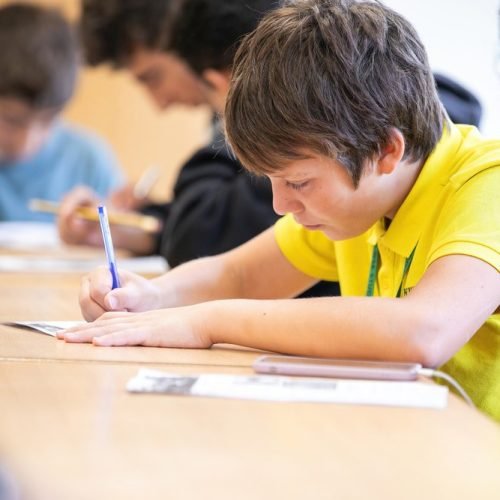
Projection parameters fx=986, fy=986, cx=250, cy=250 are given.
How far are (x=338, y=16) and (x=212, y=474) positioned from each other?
62cm

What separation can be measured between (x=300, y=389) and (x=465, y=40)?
62.1 inches

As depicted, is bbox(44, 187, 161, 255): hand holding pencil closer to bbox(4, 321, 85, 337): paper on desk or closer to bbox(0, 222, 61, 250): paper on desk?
bbox(0, 222, 61, 250): paper on desk

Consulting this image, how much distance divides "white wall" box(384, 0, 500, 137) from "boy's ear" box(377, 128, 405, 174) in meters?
1.13

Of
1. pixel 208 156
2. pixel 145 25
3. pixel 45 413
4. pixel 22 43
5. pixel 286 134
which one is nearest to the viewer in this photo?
pixel 45 413

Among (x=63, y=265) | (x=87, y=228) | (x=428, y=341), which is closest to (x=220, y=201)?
(x=63, y=265)

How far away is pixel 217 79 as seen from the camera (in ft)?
6.38

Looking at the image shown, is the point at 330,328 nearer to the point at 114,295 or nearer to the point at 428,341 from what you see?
the point at 428,341

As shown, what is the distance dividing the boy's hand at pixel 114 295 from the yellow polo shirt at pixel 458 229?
10.8 inches

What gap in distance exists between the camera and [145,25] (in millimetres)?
2412

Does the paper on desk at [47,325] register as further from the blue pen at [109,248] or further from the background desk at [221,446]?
the background desk at [221,446]

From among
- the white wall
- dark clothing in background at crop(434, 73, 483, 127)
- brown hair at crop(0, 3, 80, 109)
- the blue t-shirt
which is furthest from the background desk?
the blue t-shirt

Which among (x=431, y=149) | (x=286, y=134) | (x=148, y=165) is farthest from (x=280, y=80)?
(x=148, y=165)

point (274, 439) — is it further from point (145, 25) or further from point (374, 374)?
point (145, 25)

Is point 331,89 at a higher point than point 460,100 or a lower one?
higher
